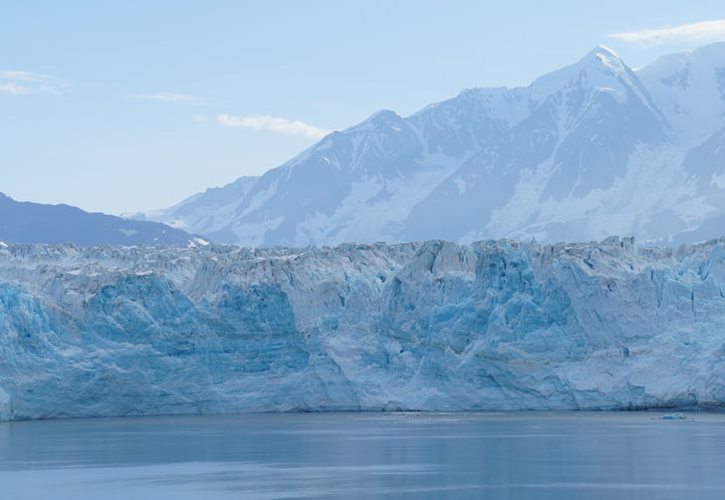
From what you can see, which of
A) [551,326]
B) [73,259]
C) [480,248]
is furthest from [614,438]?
[73,259]

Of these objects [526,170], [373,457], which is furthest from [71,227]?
[373,457]

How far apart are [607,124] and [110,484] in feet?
384

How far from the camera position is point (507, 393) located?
4447cm

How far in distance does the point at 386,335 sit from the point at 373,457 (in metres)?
12.8

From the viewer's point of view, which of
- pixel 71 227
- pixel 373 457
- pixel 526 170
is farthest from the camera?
pixel 526 170

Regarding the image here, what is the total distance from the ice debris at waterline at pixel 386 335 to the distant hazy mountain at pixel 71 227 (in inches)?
2951

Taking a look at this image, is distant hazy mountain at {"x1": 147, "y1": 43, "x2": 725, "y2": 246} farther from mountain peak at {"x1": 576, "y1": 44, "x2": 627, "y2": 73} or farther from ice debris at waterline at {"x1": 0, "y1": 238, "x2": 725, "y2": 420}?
ice debris at waterline at {"x1": 0, "y1": 238, "x2": 725, "y2": 420}

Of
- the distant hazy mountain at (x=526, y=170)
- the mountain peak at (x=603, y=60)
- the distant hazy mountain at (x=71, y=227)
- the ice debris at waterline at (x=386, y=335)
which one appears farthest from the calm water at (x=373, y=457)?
the mountain peak at (x=603, y=60)

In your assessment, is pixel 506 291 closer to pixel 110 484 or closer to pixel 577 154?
pixel 110 484

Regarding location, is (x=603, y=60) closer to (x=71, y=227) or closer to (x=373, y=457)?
(x=71, y=227)

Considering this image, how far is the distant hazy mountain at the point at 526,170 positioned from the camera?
5236 inches

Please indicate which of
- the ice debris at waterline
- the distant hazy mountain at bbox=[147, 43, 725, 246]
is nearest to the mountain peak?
the distant hazy mountain at bbox=[147, 43, 725, 246]

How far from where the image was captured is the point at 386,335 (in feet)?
151

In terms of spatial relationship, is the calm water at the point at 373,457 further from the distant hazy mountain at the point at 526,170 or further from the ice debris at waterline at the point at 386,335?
the distant hazy mountain at the point at 526,170
